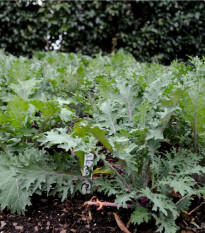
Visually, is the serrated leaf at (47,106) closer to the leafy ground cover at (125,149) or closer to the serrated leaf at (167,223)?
the leafy ground cover at (125,149)

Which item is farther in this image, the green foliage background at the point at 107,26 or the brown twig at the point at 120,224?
the green foliage background at the point at 107,26

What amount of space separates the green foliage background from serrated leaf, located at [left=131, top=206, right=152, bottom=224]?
18.8 ft

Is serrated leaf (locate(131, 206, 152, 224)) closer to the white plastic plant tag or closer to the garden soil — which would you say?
the garden soil

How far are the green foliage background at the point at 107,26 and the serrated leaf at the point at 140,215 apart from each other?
5733 mm

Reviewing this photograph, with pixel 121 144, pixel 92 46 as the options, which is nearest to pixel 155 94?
pixel 121 144

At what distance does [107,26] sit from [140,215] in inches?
273

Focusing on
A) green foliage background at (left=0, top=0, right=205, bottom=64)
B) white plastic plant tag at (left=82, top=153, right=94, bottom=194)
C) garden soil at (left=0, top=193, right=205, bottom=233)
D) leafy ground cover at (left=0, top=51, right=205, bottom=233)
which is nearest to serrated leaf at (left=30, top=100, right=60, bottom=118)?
leafy ground cover at (left=0, top=51, right=205, bottom=233)

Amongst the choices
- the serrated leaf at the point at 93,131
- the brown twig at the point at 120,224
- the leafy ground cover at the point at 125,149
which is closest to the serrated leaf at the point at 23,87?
the leafy ground cover at the point at 125,149

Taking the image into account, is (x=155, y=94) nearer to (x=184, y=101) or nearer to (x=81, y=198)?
(x=184, y=101)

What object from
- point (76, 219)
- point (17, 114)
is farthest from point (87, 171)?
point (17, 114)

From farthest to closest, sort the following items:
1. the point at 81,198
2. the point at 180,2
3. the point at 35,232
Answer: the point at 180,2 → the point at 81,198 → the point at 35,232

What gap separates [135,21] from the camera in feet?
24.2

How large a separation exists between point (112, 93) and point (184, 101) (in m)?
0.56

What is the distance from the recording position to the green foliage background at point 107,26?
6.83 m
